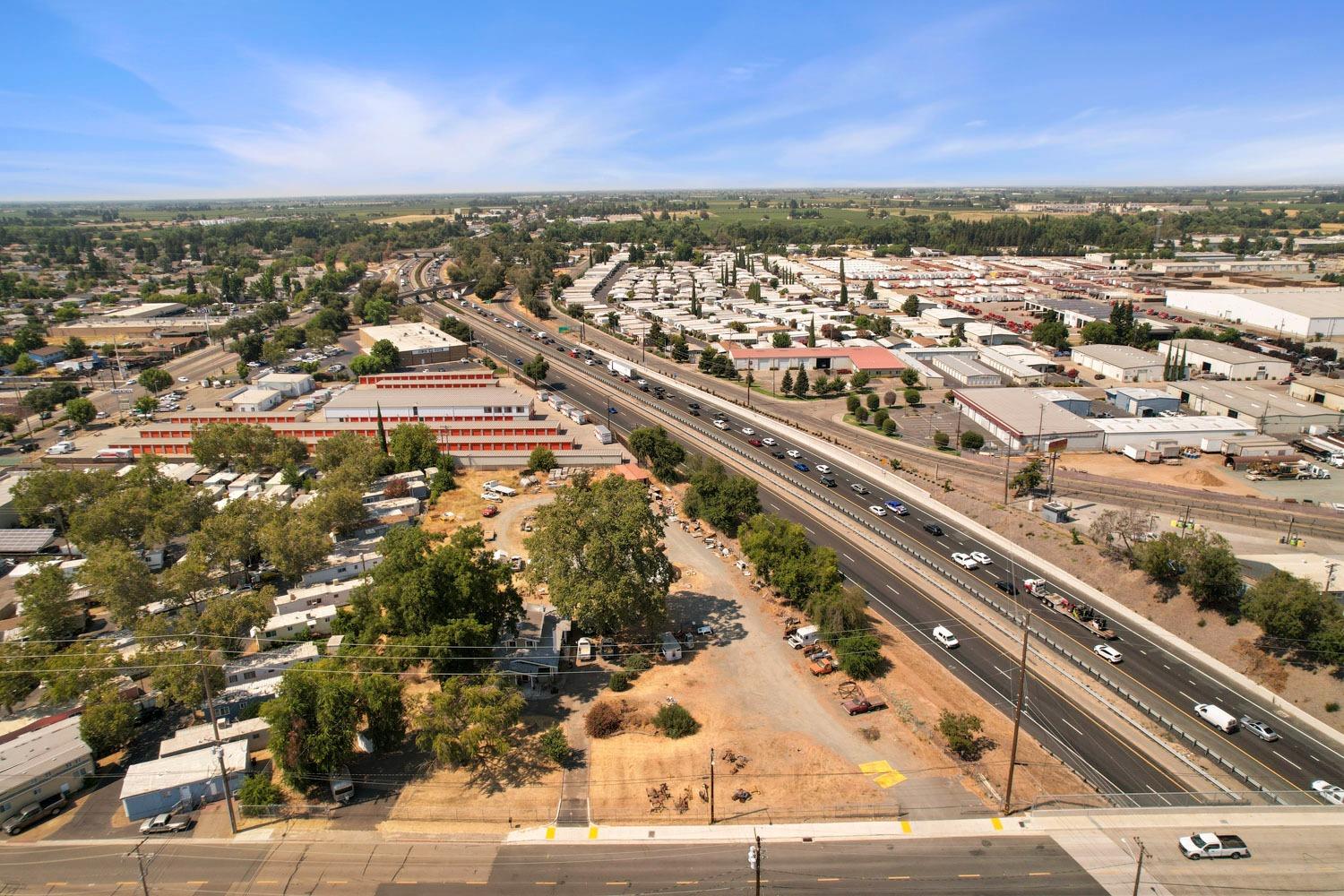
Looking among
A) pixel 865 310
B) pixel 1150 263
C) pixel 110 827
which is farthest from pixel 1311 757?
pixel 1150 263

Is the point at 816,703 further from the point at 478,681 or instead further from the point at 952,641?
the point at 478,681

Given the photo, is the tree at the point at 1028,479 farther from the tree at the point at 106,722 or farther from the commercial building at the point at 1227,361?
the tree at the point at 106,722

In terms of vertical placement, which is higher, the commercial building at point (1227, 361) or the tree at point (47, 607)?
the commercial building at point (1227, 361)

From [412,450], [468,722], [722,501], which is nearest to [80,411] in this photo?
[412,450]

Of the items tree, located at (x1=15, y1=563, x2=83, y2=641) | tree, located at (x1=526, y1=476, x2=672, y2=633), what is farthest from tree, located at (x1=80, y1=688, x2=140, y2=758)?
tree, located at (x1=526, y1=476, x2=672, y2=633)

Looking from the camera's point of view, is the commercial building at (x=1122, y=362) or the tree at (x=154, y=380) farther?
the tree at (x=154, y=380)

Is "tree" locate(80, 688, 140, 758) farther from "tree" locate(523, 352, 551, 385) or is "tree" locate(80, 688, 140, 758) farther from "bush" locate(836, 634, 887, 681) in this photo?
"tree" locate(523, 352, 551, 385)

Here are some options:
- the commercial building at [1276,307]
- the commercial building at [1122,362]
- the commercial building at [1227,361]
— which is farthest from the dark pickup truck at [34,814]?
the commercial building at [1276,307]
